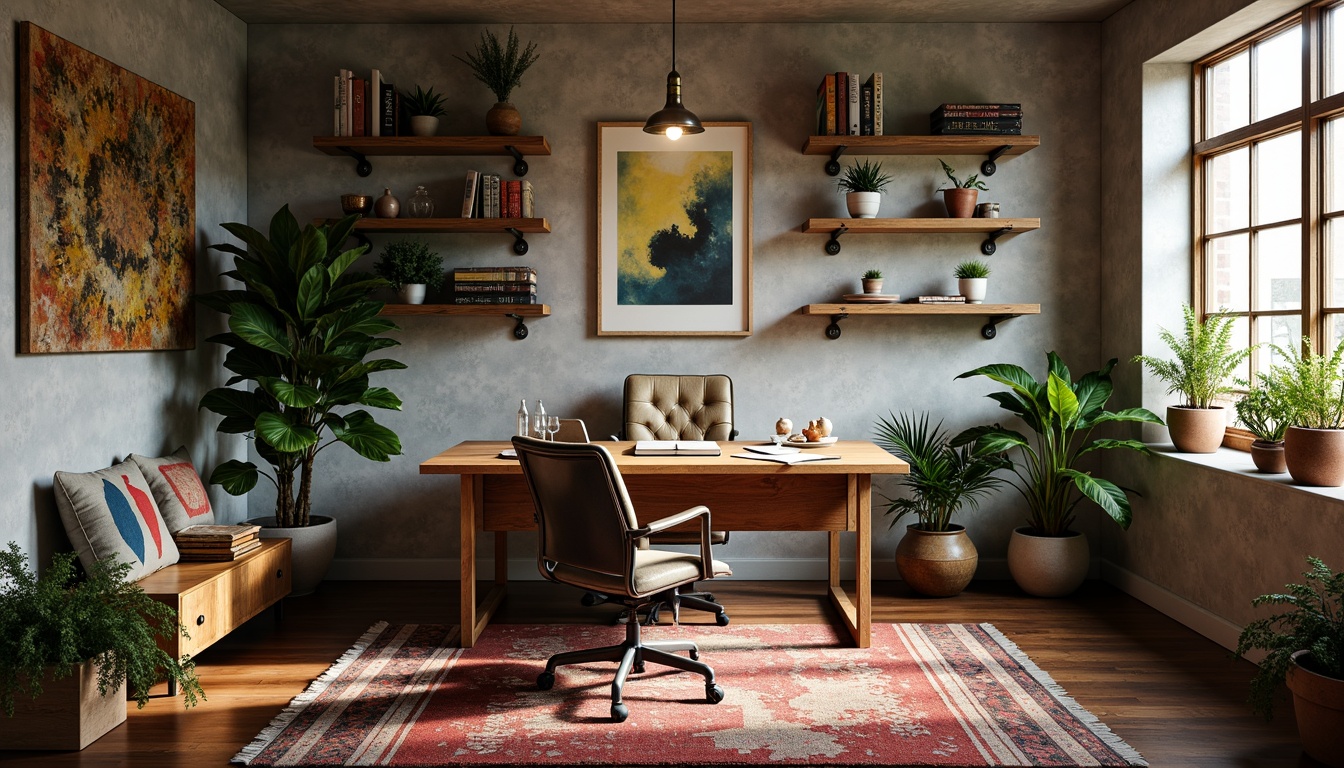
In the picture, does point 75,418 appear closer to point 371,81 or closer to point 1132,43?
point 371,81

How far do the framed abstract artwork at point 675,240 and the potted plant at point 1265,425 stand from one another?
83.9 inches

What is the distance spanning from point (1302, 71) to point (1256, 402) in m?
1.25

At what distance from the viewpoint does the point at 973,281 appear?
14.6 feet

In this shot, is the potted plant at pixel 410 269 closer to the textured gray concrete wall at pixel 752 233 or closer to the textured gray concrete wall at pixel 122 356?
the textured gray concrete wall at pixel 752 233

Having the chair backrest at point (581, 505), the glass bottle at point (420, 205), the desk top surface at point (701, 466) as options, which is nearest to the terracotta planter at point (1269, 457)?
the desk top surface at point (701, 466)

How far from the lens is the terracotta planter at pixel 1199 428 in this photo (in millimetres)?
3945

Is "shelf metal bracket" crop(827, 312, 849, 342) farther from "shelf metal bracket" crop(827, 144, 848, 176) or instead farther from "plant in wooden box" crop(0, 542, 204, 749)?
"plant in wooden box" crop(0, 542, 204, 749)

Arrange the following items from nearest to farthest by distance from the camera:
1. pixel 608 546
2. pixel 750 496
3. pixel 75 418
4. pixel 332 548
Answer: pixel 608 546
pixel 75 418
pixel 750 496
pixel 332 548

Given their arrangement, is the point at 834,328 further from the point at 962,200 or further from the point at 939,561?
the point at 939,561

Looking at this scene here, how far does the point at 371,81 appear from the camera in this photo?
448 cm

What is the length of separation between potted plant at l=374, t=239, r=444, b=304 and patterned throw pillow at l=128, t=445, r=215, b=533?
1194 mm

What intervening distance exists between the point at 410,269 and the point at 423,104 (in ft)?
2.55

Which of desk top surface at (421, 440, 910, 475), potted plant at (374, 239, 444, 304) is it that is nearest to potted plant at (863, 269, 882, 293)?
desk top surface at (421, 440, 910, 475)

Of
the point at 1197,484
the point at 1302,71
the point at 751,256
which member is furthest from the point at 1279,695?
the point at 751,256
